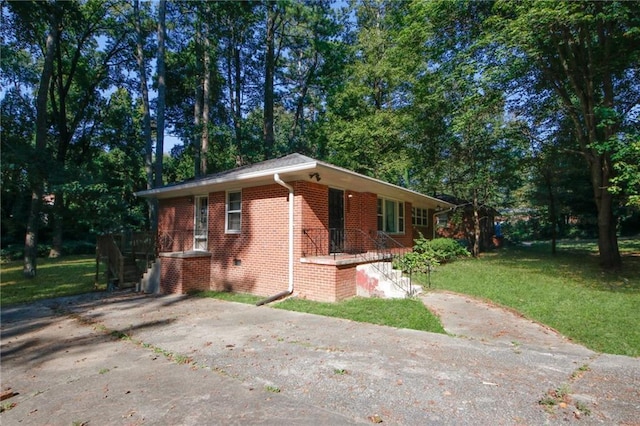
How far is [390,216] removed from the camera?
45.5 ft

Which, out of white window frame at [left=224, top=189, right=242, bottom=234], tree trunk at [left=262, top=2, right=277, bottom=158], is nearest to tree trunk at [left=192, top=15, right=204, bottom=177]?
tree trunk at [left=262, top=2, right=277, bottom=158]

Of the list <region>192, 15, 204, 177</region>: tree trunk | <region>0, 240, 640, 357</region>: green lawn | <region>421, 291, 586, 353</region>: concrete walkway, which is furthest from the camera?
<region>192, 15, 204, 177</region>: tree trunk

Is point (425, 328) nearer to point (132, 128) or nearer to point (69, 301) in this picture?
point (69, 301)

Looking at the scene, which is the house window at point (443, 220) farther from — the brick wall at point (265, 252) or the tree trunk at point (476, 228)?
the brick wall at point (265, 252)

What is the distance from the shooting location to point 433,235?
20.2 metres

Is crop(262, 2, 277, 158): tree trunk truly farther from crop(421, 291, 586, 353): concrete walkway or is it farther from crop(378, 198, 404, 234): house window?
crop(421, 291, 586, 353): concrete walkway

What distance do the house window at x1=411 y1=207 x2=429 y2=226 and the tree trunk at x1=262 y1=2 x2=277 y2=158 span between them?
932 cm

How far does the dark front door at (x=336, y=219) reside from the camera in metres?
9.67

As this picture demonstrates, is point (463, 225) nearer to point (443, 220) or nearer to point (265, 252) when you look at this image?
point (443, 220)

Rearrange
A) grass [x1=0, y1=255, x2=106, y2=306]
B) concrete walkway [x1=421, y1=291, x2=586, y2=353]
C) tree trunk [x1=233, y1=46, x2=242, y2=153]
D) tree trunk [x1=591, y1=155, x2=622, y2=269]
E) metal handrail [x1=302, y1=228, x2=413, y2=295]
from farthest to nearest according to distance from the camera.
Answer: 1. tree trunk [x1=233, y1=46, x2=242, y2=153]
2. tree trunk [x1=591, y1=155, x2=622, y2=269]
3. grass [x1=0, y1=255, x2=106, y2=306]
4. metal handrail [x1=302, y1=228, x2=413, y2=295]
5. concrete walkway [x1=421, y1=291, x2=586, y2=353]

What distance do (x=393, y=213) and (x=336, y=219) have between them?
4985 mm

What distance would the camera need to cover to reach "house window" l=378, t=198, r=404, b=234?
1299cm

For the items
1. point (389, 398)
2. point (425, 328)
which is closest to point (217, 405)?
point (389, 398)

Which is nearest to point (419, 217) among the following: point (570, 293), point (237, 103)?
point (570, 293)
